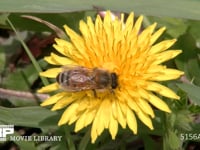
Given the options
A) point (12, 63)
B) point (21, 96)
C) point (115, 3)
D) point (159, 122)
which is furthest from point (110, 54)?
point (12, 63)

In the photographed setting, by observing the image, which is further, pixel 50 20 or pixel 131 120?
pixel 50 20

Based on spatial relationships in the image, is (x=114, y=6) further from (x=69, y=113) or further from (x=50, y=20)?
(x=50, y=20)

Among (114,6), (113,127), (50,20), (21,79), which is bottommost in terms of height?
(113,127)

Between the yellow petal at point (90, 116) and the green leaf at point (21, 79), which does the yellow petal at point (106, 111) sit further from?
the green leaf at point (21, 79)

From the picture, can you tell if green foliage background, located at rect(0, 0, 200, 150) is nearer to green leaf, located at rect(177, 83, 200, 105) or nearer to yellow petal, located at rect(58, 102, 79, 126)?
green leaf, located at rect(177, 83, 200, 105)

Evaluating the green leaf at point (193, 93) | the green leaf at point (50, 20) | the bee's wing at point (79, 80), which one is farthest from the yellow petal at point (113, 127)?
the green leaf at point (50, 20)

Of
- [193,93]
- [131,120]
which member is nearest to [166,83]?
[193,93]
